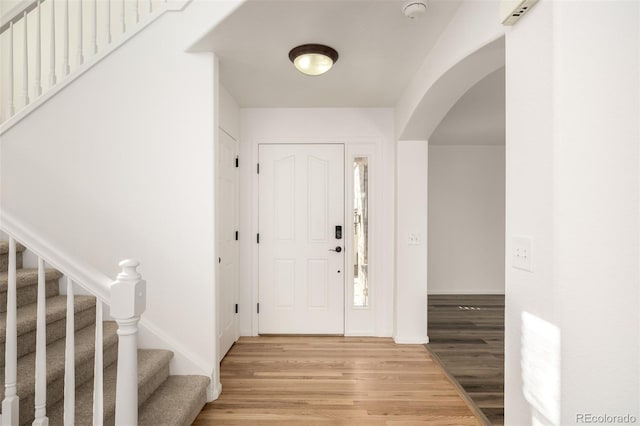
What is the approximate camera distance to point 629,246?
1032mm

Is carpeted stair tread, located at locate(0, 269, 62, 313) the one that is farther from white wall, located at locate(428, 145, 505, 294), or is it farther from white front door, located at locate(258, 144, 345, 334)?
white wall, located at locate(428, 145, 505, 294)

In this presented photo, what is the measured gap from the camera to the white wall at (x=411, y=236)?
10.8ft

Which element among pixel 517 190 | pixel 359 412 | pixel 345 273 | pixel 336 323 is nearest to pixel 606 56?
pixel 517 190

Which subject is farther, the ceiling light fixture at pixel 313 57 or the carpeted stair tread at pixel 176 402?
the ceiling light fixture at pixel 313 57

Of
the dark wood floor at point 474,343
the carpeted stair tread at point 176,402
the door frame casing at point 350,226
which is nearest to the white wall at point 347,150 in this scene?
the door frame casing at point 350,226

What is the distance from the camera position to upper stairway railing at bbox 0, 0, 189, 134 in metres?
2.21

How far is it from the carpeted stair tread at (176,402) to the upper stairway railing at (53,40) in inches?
82.5

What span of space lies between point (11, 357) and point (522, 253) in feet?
6.55

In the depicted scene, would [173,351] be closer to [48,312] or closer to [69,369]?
[48,312]

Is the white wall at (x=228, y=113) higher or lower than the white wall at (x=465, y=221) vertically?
higher

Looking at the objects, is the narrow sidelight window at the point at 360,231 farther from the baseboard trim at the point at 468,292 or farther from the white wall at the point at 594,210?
the white wall at the point at 594,210

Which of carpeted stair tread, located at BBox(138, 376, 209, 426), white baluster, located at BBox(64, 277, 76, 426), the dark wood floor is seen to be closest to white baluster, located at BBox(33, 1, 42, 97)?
white baluster, located at BBox(64, 277, 76, 426)

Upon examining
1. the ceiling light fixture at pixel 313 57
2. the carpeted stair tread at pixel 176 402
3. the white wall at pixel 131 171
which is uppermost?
the ceiling light fixture at pixel 313 57

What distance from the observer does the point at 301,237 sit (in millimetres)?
3525
